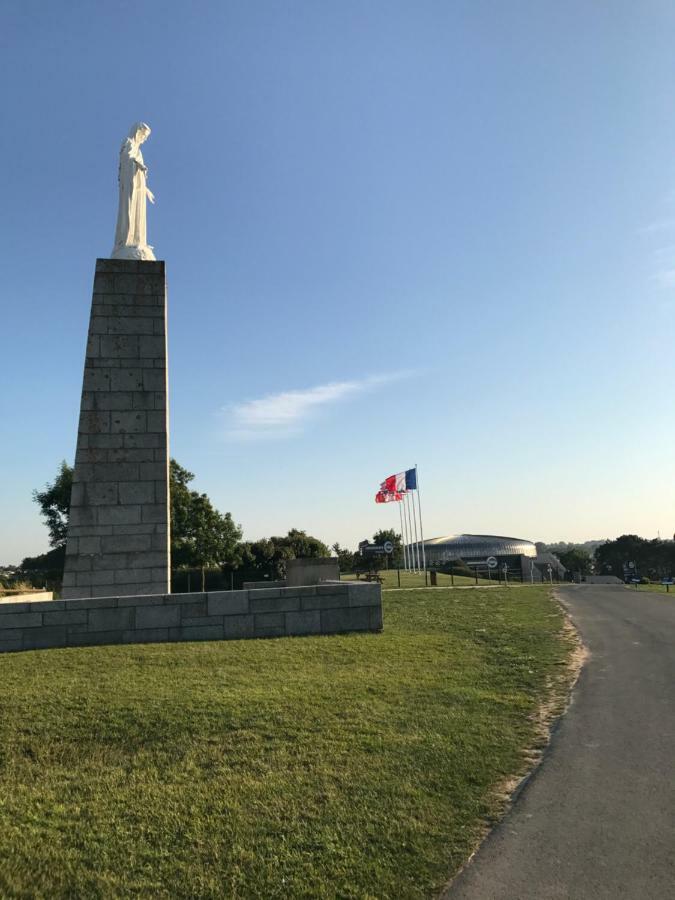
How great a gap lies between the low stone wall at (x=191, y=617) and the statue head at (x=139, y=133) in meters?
13.5

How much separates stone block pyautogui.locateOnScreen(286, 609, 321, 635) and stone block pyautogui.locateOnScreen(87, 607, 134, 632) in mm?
3039

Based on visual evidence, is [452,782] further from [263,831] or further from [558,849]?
[263,831]

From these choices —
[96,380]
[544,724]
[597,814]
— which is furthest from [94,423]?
[597,814]

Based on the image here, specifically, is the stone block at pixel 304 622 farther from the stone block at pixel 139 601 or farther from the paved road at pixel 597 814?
the paved road at pixel 597 814

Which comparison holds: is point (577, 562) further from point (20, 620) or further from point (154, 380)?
point (20, 620)

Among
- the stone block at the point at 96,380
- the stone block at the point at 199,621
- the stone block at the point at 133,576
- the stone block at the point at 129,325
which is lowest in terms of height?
the stone block at the point at 199,621

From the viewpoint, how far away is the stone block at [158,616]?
12.5 meters

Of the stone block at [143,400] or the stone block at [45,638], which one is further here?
the stone block at [143,400]

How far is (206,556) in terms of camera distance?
4775 centimetres

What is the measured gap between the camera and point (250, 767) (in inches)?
245

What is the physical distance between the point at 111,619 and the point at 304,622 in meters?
3.93

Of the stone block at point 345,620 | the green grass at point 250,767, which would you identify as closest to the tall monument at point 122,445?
the green grass at point 250,767

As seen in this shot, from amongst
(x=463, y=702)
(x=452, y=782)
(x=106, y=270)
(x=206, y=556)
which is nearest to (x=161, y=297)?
(x=106, y=270)

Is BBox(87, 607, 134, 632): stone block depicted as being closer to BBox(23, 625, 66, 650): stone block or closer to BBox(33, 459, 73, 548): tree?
BBox(23, 625, 66, 650): stone block
